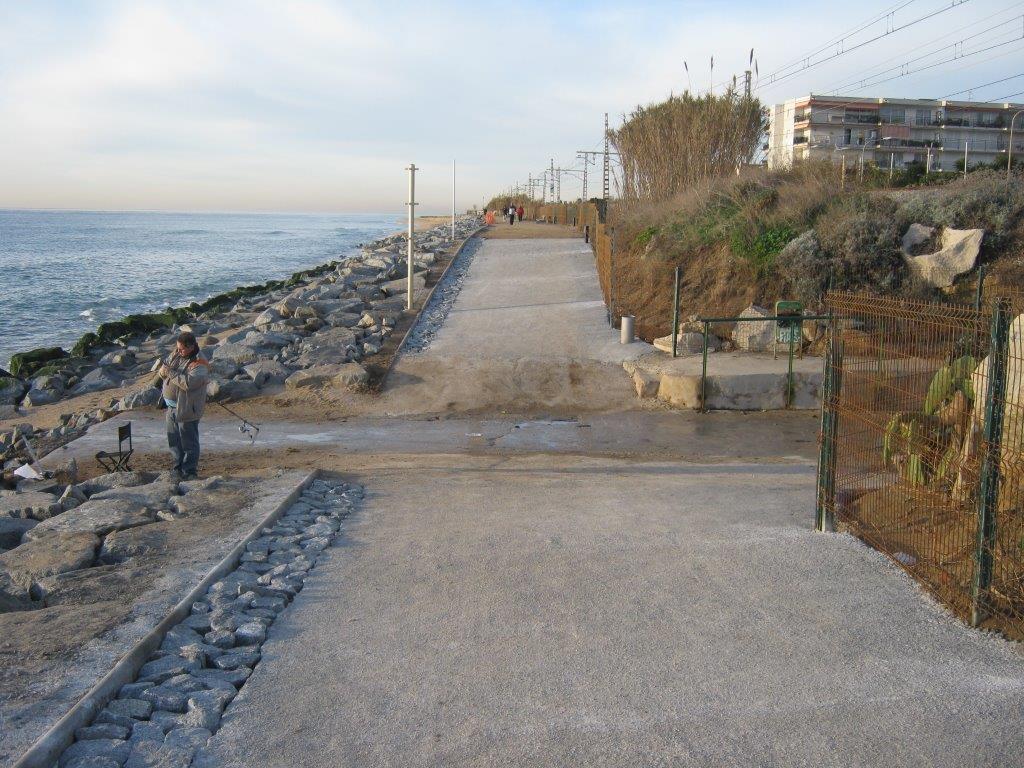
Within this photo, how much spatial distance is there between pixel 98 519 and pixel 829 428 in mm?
5892

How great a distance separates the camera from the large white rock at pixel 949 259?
1731 centimetres

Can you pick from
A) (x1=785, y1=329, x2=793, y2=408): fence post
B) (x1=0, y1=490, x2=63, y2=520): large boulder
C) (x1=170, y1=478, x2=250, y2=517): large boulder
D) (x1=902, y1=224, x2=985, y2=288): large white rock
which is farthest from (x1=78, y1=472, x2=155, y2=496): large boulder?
(x1=902, y1=224, x2=985, y2=288): large white rock

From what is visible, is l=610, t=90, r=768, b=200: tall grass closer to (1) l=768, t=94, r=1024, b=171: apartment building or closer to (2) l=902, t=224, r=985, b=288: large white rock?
(2) l=902, t=224, r=985, b=288: large white rock

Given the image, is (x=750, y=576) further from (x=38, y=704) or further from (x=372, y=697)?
(x=38, y=704)

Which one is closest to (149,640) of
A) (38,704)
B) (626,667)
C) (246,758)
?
(38,704)

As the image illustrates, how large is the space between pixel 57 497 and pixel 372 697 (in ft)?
18.6

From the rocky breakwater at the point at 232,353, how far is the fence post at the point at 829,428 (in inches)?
353

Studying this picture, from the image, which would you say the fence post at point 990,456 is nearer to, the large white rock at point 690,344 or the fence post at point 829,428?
the fence post at point 829,428

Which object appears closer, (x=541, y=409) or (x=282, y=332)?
(x=541, y=409)

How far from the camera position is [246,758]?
12.7ft

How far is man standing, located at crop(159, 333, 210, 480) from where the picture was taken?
9219 mm

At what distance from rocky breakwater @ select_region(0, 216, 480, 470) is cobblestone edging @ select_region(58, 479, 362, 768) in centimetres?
661

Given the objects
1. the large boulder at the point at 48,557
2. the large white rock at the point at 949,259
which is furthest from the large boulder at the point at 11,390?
the large white rock at the point at 949,259

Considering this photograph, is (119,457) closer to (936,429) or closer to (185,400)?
(185,400)
